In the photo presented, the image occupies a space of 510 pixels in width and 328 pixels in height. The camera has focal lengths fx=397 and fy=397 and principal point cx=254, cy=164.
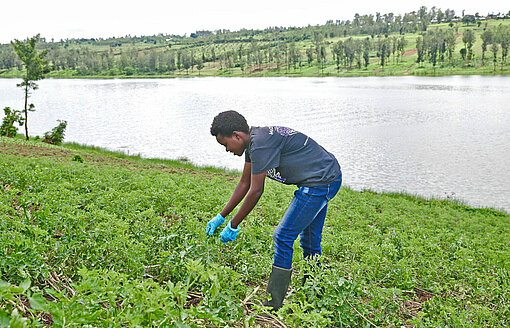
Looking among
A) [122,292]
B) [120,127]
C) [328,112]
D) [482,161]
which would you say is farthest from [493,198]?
[120,127]

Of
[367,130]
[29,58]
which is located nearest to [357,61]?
[367,130]

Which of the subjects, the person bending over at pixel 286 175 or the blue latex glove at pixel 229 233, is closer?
the person bending over at pixel 286 175

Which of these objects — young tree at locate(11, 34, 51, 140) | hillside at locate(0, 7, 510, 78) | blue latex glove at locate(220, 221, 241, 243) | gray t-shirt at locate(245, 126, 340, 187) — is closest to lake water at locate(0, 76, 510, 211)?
young tree at locate(11, 34, 51, 140)

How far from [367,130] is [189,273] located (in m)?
36.6

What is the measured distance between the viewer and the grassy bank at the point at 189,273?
10.6 feet

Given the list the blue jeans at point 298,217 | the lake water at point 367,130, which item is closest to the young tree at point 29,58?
the lake water at point 367,130

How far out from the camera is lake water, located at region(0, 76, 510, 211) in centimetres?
2361

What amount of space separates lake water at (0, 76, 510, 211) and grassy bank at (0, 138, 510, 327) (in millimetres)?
13003

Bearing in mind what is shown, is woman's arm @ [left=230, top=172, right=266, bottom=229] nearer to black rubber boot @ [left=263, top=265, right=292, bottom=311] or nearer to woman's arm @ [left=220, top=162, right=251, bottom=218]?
woman's arm @ [left=220, top=162, right=251, bottom=218]

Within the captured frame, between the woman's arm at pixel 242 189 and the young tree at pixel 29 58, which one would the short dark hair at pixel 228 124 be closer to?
the woman's arm at pixel 242 189

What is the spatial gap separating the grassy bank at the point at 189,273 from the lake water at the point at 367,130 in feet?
42.7

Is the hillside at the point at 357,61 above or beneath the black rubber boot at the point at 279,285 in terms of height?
above

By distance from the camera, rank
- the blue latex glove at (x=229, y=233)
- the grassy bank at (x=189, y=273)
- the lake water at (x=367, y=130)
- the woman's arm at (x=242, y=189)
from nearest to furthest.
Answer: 1. the grassy bank at (x=189, y=273)
2. the blue latex glove at (x=229, y=233)
3. the woman's arm at (x=242, y=189)
4. the lake water at (x=367, y=130)

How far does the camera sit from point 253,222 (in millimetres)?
7945
